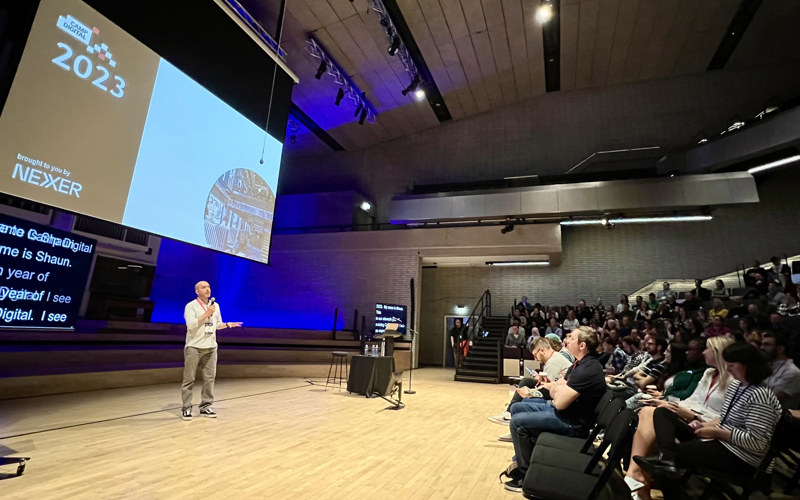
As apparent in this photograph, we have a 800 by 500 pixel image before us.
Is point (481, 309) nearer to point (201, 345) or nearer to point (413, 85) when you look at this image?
point (413, 85)

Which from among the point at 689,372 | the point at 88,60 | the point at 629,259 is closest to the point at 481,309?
the point at 629,259

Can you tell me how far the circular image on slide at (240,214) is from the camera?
4673 mm

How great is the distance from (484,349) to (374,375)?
5325 mm

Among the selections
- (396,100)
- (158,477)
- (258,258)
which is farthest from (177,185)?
(396,100)

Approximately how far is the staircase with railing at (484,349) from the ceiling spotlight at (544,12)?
7.79 meters

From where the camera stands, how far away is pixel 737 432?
6.54ft

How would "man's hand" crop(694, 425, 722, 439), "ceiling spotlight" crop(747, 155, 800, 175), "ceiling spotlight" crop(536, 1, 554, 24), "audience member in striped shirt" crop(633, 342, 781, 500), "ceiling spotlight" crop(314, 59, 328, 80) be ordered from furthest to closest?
"ceiling spotlight" crop(314, 59, 328, 80)
"ceiling spotlight" crop(747, 155, 800, 175)
"ceiling spotlight" crop(536, 1, 554, 24)
"man's hand" crop(694, 425, 722, 439)
"audience member in striped shirt" crop(633, 342, 781, 500)

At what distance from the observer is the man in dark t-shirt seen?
2395 mm

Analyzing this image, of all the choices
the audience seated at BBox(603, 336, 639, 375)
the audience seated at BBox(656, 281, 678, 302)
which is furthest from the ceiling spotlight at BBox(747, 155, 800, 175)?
the audience seated at BBox(603, 336, 639, 375)

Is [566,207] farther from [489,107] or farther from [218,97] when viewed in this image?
[218,97]

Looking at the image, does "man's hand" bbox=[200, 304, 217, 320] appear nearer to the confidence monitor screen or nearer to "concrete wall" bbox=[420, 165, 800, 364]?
the confidence monitor screen

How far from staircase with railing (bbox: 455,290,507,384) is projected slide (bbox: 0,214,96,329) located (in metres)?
7.87

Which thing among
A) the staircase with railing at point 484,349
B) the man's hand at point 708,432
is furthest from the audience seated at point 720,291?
the man's hand at point 708,432

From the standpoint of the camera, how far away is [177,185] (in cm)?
421
